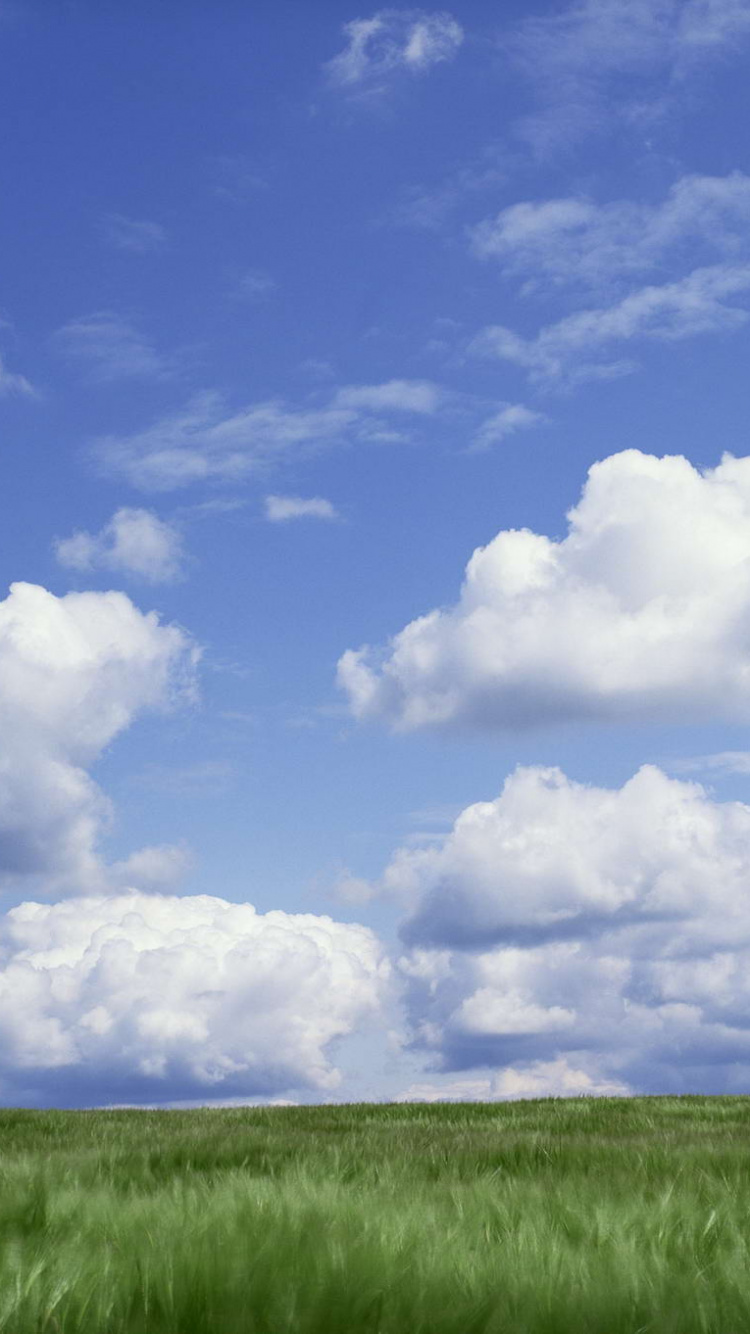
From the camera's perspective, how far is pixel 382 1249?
3170 millimetres

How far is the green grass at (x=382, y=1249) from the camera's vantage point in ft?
8.92

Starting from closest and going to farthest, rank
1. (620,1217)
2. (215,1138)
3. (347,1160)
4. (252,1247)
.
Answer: (252,1247), (620,1217), (347,1160), (215,1138)

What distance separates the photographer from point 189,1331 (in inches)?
105

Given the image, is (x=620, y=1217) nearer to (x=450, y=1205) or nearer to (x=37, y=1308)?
(x=450, y=1205)

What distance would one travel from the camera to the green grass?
2.72 m

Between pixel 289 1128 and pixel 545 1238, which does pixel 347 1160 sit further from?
pixel 289 1128

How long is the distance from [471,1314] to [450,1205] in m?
1.82

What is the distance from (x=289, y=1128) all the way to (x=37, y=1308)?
331 inches

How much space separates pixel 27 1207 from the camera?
4207mm

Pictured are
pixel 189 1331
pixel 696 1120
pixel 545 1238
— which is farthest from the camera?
pixel 696 1120

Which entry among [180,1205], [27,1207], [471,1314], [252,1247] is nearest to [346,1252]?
[252,1247]

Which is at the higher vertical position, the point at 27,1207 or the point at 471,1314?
the point at 27,1207

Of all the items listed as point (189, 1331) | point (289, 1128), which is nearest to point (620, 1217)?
point (189, 1331)

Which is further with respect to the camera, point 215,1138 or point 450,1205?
point 215,1138
